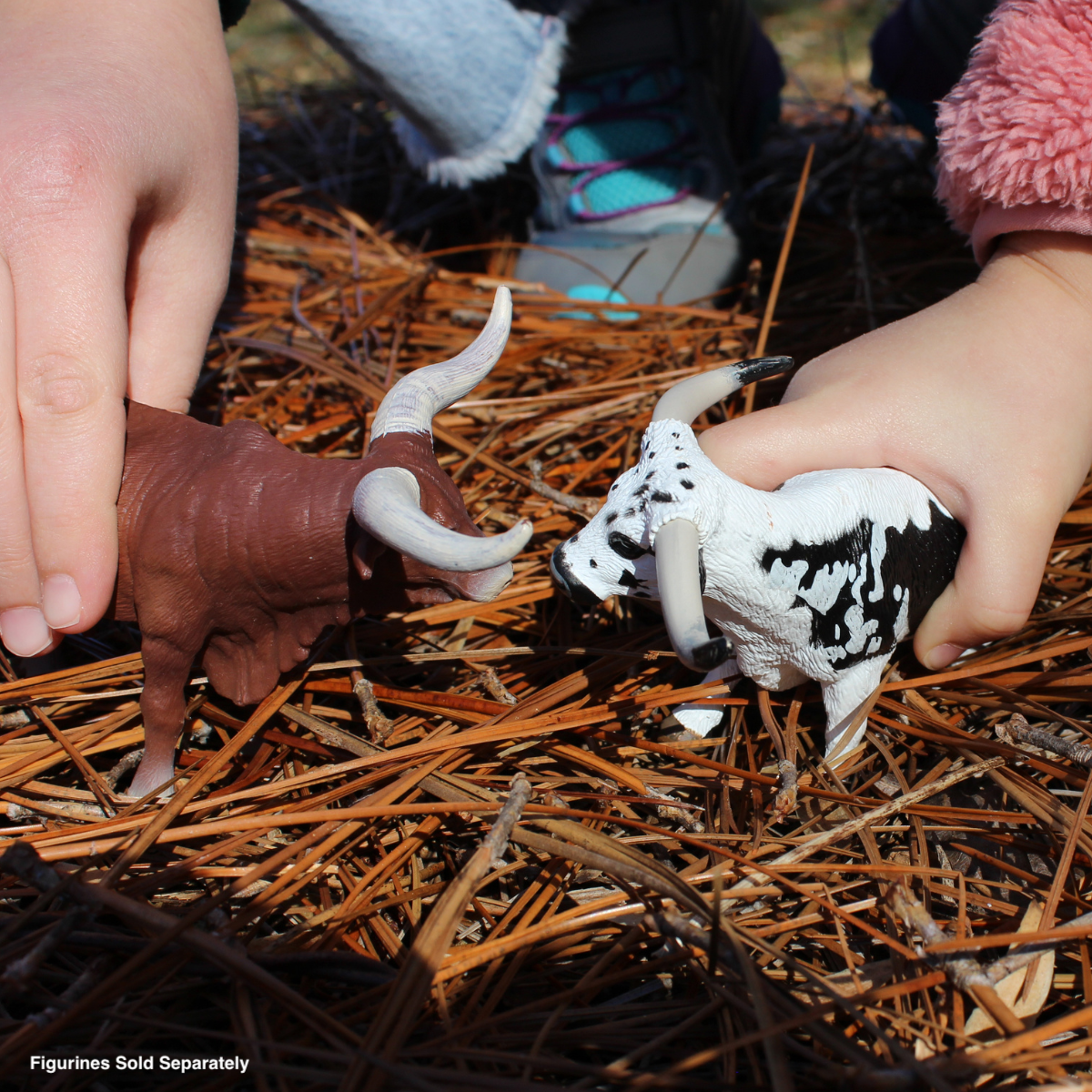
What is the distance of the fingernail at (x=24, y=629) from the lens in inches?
54.4

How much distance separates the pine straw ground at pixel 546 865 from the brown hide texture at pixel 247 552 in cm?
16

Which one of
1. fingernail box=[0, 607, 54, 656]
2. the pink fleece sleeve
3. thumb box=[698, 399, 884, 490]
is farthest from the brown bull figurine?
the pink fleece sleeve

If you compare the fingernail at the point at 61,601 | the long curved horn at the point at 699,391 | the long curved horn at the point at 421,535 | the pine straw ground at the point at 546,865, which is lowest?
the pine straw ground at the point at 546,865

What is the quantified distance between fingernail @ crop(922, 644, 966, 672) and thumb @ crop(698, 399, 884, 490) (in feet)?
1.11

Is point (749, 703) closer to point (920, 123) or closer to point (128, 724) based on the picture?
point (128, 724)

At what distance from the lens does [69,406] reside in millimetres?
1314

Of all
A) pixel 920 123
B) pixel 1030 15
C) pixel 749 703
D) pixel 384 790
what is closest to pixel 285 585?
pixel 384 790

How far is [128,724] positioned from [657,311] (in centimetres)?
167

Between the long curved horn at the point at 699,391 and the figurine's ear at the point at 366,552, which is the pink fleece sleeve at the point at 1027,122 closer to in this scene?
the long curved horn at the point at 699,391

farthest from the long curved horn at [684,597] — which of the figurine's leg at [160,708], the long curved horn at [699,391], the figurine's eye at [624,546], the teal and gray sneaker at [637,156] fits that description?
the teal and gray sneaker at [637,156]

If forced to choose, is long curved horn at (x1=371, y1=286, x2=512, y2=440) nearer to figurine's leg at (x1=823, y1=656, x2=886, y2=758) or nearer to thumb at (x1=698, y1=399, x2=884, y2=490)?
thumb at (x1=698, y1=399, x2=884, y2=490)

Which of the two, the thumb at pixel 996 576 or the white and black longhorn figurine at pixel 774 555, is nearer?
the white and black longhorn figurine at pixel 774 555

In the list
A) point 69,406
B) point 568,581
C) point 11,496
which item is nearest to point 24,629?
point 11,496

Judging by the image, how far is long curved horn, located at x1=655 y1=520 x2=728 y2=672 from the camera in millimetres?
1049
